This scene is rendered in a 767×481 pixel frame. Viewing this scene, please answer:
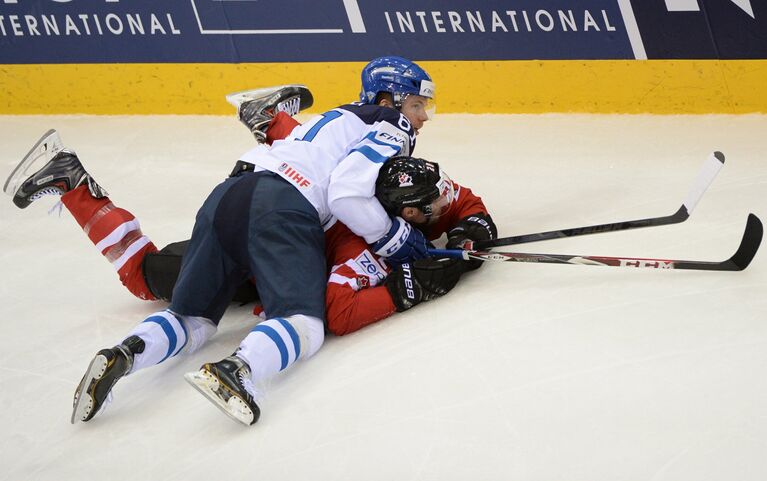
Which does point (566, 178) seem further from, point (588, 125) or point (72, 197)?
point (72, 197)

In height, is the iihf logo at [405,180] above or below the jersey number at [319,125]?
below

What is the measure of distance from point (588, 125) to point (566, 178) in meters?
0.65

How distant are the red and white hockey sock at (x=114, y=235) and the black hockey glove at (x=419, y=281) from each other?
867 mm

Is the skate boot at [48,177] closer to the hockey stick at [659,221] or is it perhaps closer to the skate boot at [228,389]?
the skate boot at [228,389]

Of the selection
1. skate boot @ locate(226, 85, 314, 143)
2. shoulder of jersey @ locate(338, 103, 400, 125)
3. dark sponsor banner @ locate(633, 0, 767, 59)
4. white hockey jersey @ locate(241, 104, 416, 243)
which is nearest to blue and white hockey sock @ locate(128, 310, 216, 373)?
white hockey jersey @ locate(241, 104, 416, 243)

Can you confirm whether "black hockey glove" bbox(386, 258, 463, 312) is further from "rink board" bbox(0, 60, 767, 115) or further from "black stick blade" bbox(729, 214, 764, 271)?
"rink board" bbox(0, 60, 767, 115)

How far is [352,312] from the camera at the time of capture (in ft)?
8.75

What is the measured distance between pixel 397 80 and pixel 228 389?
4.30 ft

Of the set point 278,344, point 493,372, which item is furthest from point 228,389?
point 493,372

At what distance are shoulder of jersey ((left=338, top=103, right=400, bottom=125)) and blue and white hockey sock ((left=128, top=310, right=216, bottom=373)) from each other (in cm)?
80

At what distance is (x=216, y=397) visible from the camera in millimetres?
2223

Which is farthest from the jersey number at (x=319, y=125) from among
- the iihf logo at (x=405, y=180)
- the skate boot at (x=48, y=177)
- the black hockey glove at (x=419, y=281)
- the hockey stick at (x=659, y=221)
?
the skate boot at (x=48, y=177)

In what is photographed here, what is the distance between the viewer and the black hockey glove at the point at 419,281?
2723 millimetres

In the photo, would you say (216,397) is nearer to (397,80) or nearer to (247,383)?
(247,383)
